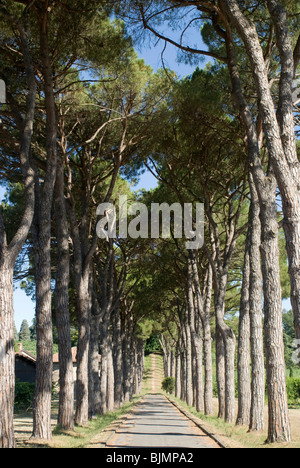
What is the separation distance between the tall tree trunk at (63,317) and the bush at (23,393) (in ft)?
65.0

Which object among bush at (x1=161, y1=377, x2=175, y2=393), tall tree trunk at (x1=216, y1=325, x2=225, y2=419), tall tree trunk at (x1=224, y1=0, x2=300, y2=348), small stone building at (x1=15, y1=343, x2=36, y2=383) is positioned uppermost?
tall tree trunk at (x1=224, y1=0, x2=300, y2=348)

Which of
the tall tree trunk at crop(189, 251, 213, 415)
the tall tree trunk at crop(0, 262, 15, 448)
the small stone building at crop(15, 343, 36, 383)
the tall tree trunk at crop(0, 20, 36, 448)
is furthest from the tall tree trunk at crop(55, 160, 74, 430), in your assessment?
the small stone building at crop(15, 343, 36, 383)

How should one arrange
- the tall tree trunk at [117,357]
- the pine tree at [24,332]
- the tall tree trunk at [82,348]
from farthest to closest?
the pine tree at [24,332]
the tall tree trunk at [117,357]
the tall tree trunk at [82,348]

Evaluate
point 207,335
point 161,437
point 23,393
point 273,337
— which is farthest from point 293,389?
point 273,337

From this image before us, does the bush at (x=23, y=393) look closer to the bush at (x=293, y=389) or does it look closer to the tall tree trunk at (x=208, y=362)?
the tall tree trunk at (x=208, y=362)

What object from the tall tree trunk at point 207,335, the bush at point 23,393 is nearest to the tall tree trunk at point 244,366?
the tall tree trunk at point 207,335

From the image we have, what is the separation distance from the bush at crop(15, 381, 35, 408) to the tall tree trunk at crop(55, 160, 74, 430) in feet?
65.0

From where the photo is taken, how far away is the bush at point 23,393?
97.5 ft

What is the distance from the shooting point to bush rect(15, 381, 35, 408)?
2972 cm

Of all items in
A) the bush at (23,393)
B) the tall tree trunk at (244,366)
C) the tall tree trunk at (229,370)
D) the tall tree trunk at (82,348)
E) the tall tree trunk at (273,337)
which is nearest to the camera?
the tall tree trunk at (273,337)

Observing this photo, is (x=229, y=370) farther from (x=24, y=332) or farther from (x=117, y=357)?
(x=24, y=332)

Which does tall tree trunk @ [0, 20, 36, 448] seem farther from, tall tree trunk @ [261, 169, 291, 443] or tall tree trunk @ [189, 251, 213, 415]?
tall tree trunk @ [189, 251, 213, 415]

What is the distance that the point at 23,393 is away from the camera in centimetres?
2991
